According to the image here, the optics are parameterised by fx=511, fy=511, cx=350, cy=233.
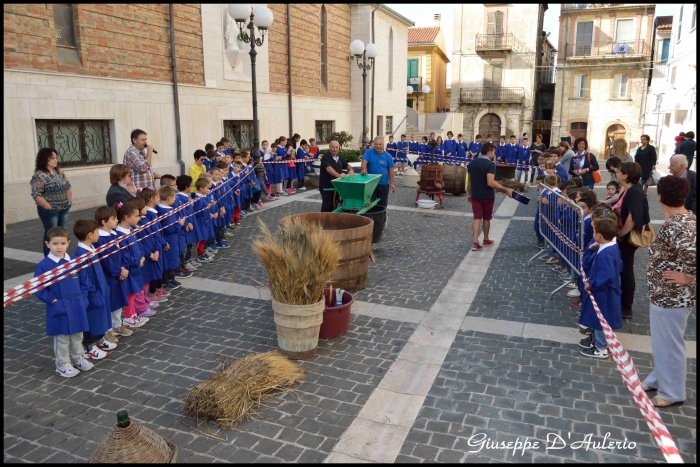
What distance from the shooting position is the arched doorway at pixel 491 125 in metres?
41.0

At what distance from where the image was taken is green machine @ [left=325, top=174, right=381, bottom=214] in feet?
32.6

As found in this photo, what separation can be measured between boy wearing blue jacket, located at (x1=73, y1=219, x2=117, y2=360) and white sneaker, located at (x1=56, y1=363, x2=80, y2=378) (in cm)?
32

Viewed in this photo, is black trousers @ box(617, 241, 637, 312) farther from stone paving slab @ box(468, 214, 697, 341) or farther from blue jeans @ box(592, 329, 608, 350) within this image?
blue jeans @ box(592, 329, 608, 350)

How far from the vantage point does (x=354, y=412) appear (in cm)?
463

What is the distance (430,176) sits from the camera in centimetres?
1548

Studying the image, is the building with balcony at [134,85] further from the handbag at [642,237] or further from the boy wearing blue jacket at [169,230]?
the handbag at [642,237]

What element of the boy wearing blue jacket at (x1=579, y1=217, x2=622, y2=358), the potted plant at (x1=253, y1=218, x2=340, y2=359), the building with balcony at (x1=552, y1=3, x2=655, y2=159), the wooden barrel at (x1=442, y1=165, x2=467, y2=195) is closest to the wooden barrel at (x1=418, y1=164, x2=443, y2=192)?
the wooden barrel at (x1=442, y1=165, x2=467, y2=195)

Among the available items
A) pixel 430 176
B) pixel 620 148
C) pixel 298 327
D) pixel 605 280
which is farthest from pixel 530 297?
pixel 430 176

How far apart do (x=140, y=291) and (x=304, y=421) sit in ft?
10.4

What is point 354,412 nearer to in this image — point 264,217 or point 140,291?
point 140,291

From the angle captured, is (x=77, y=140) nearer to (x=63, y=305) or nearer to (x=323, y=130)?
(x=63, y=305)

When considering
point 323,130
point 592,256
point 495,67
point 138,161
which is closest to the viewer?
point 592,256

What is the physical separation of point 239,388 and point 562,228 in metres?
5.77

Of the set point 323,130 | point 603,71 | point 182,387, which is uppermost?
point 603,71
